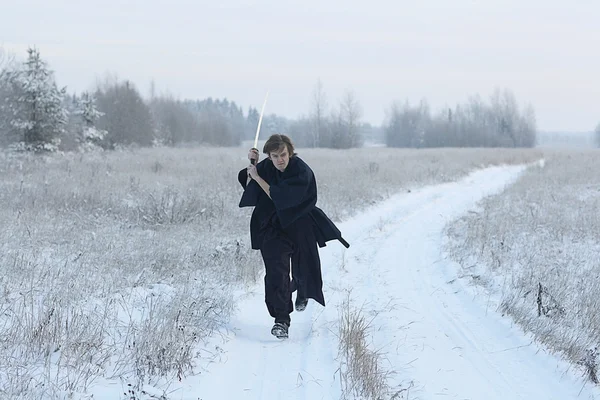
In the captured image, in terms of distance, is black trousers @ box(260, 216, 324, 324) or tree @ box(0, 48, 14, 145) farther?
tree @ box(0, 48, 14, 145)

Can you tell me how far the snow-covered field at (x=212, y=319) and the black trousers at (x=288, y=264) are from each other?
0.36 metres

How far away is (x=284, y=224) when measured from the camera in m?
5.33

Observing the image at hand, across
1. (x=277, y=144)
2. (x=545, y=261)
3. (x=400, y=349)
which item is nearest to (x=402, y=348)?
(x=400, y=349)

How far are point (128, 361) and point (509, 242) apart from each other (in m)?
7.58

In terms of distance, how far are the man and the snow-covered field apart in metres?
0.43

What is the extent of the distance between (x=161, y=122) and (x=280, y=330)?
220ft

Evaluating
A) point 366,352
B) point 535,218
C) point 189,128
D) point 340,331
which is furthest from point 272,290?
point 189,128

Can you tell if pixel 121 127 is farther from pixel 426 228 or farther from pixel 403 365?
pixel 403 365

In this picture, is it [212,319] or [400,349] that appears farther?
[212,319]

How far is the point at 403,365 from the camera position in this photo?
4.68 metres

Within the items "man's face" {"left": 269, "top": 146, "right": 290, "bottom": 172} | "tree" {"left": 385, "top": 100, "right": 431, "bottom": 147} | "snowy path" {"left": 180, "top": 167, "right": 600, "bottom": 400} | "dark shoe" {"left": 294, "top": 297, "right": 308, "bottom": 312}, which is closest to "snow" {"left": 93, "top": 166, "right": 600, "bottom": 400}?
"snowy path" {"left": 180, "top": 167, "right": 600, "bottom": 400}

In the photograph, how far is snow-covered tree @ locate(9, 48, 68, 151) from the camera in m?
28.0

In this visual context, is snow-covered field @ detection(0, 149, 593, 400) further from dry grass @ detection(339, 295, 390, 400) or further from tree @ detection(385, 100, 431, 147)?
tree @ detection(385, 100, 431, 147)

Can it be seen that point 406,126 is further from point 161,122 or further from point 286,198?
point 286,198
